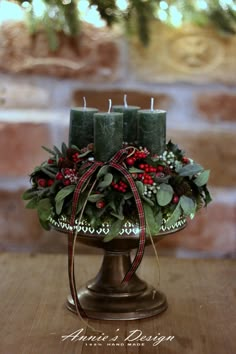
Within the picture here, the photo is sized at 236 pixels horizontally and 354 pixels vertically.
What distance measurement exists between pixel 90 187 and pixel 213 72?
1.82 feet

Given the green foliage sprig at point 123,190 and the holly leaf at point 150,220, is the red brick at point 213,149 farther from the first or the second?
the holly leaf at point 150,220

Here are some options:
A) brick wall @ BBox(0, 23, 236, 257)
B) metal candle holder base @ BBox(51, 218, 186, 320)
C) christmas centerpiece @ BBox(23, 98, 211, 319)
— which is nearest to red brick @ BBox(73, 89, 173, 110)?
brick wall @ BBox(0, 23, 236, 257)

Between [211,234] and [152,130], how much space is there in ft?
1.63

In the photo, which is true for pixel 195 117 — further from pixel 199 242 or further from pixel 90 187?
pixel 90 187

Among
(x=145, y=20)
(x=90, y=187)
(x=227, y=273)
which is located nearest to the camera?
(x=90, y=187)

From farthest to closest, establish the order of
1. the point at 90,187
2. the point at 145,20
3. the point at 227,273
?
1. the point at 145,20
2. the point at 227,273
3. the point at 90,187

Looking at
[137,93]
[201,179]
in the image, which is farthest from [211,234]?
[201,179]

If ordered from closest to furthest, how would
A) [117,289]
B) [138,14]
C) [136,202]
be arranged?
[136,202]
[117,289]
[138,14]

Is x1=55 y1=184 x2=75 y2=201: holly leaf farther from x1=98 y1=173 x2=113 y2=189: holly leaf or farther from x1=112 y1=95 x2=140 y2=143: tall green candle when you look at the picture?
x1=112 y1=95 x2=140 y2=143: tall green candle

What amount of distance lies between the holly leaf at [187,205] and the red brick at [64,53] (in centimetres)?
51

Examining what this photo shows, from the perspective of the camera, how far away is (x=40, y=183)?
3.27 feet

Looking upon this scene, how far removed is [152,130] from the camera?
0.98 metres

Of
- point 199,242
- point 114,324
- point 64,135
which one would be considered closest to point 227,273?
point 199,242

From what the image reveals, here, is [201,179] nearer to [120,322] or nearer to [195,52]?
[120,322]
